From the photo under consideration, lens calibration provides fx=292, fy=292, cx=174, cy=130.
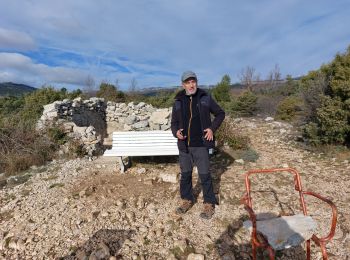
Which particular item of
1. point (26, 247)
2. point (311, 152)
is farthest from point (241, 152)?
point (26, 247)

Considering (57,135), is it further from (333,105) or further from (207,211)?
(333,105)

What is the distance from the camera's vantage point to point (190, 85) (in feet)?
13.0

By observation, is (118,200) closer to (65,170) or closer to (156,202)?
(156,202)

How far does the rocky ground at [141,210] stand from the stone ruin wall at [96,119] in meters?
1.28

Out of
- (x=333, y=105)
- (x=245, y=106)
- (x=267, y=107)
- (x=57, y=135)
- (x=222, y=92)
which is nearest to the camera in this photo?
(x=333, y=105)

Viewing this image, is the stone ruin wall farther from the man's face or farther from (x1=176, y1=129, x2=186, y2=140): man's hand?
the man's face

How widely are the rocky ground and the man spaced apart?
0.62m

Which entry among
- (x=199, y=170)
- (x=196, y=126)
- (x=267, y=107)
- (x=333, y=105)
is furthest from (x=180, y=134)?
(x=267, y=107)

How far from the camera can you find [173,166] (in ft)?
21.4

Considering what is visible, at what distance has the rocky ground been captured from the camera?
140 inches

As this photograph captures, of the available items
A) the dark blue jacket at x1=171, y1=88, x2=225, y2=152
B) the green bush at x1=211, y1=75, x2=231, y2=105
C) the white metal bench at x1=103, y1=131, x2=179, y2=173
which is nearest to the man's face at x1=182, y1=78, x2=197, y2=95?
the dark blue jacket at x1=171, y1=88, x2=225, y2=152

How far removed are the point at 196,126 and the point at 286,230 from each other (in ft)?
6.00

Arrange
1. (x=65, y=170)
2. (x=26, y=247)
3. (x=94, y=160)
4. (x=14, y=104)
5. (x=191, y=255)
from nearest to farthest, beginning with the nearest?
(x=191, y=255) < (x=26, y=247) < (x=65, y=170) < (x=94, y=160) < (x=14, y=104)

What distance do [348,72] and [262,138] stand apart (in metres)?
3.34
